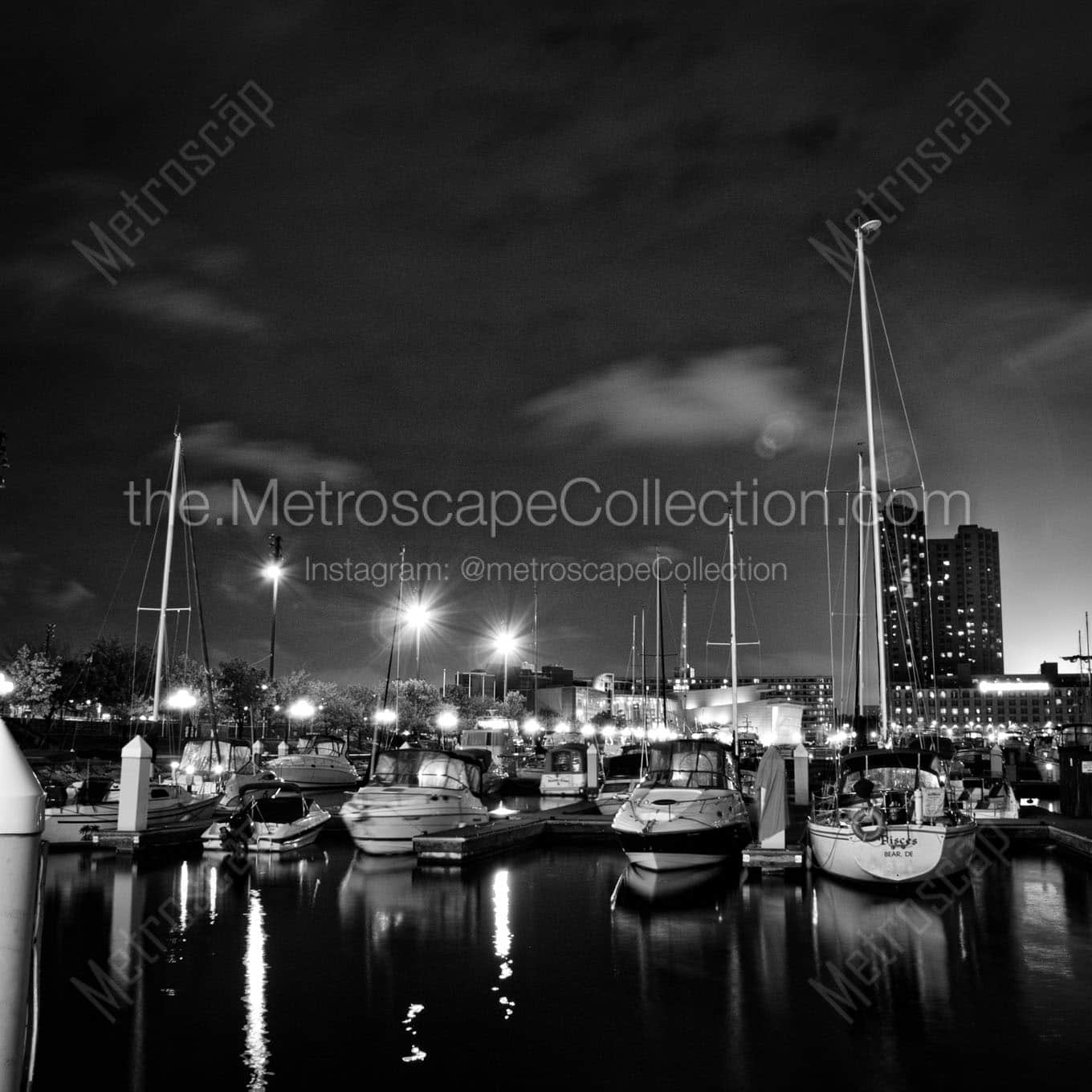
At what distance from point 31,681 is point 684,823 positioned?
72.0 metres

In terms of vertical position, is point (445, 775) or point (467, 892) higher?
point (445, 775)

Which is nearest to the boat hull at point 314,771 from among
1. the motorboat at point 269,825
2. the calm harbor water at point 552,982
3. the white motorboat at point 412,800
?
the motorboat at point 269,825

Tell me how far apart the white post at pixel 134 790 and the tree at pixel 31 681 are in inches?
2256

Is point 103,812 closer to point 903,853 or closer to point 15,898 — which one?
point 903,853

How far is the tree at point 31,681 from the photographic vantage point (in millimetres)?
81250

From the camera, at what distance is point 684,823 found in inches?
1029

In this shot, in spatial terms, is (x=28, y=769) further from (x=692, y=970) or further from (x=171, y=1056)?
(x=692, y=970)

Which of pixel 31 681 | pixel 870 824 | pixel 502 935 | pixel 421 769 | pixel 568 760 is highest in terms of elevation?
pixel 31 681

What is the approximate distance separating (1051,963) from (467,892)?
12472 mm

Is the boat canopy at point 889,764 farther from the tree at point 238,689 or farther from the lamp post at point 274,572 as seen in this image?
the tree at point 238,689

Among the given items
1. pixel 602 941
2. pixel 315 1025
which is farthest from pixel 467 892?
pixel 315 1025

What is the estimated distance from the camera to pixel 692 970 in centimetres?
1620

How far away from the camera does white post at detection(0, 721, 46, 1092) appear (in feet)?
12.3

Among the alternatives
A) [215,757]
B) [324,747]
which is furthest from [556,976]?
[324,747]
